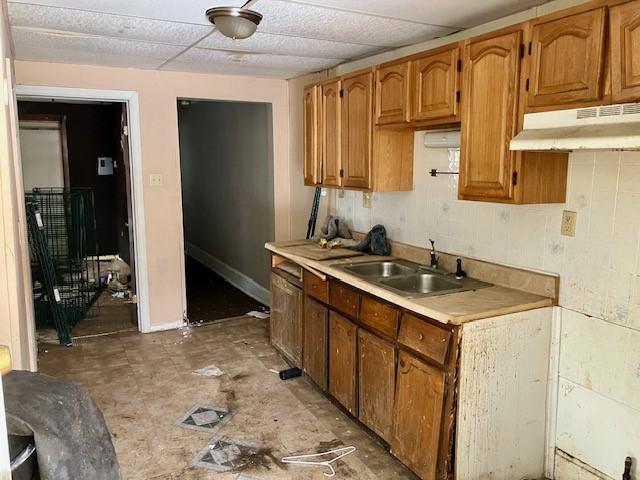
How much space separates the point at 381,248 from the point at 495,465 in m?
1.57

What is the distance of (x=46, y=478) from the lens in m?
0.91

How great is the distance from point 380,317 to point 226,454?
1.08 metres

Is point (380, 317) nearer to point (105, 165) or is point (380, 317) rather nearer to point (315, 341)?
point (315, 341)

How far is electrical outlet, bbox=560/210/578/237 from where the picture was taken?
227 centimetres

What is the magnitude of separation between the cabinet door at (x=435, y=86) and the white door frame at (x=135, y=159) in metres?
2.55

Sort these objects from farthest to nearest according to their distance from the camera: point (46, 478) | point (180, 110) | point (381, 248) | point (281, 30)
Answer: point (180, 110) < point (381, 248) < point (281, 30) < point (46, 478)

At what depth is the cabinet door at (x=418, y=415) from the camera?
220 cm

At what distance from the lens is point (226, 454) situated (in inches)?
103

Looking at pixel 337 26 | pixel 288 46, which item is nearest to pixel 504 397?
pixel 337 26

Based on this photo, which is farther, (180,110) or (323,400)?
(180,110)

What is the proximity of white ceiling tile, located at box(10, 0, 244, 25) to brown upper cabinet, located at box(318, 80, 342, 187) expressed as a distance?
1.14 m

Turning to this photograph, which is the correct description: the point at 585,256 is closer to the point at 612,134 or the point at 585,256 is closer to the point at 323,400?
the point at 612,134

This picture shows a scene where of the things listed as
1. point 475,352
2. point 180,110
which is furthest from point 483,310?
point 180,110

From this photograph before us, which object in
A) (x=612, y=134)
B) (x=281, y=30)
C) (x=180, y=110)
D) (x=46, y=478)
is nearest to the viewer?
(x=46, y=478)
